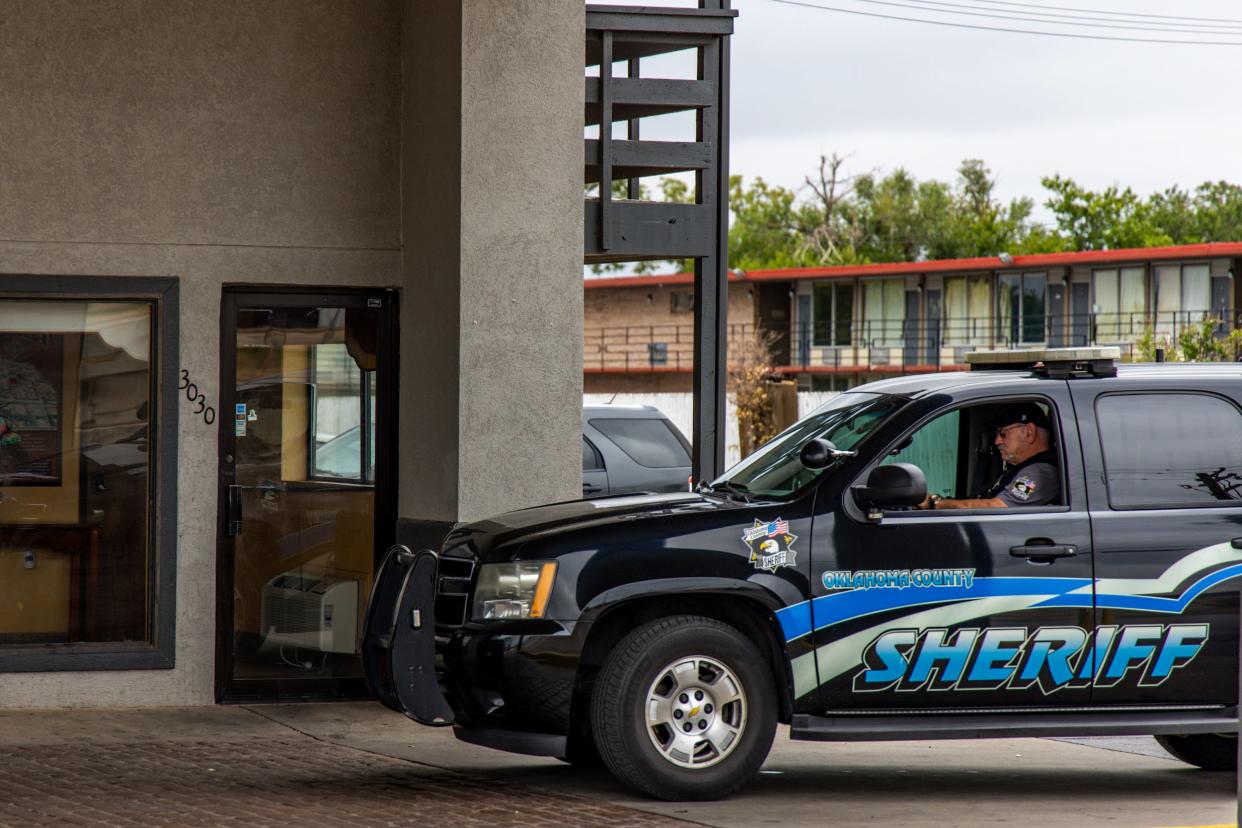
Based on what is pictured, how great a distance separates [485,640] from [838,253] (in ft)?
254

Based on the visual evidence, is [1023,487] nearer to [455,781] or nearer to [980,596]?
[980,596]

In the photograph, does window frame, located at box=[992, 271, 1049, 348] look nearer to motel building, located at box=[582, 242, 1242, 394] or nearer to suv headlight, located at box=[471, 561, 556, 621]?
motel building, located at box=[582, 242, 1242, 394]

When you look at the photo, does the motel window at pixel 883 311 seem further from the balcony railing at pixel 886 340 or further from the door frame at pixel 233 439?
the door frame at pixel 233 439

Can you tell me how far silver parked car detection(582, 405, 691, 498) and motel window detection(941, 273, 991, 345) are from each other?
1505 inches

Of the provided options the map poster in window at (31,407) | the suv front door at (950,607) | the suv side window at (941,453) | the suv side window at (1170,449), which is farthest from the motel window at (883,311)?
the suv front door at (950,607)

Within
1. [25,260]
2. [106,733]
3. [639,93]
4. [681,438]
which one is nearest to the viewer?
[106,733]

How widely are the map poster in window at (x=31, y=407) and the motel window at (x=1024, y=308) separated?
45.5 metres

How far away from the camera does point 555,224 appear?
33.6ft

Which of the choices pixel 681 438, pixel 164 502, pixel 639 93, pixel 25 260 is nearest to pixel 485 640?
pixel 164 502

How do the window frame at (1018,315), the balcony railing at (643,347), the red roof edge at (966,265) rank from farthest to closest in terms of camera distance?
the balcony railing at (643,347) < the window frame at (1018,315) < the red roof edge at (966,265)

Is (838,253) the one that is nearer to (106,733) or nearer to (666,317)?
(666,317)

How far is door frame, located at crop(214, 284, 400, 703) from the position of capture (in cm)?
1034

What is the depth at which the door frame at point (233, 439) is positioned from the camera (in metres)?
10.3

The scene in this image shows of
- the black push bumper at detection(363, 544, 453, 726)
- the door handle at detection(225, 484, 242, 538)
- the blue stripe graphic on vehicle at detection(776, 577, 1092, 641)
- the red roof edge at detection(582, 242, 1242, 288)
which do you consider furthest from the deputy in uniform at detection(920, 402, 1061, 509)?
the red roof edge at detection(582, 242, 1242, 288)
